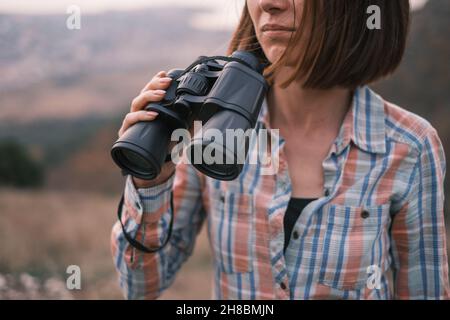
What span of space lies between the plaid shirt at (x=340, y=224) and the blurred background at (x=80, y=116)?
17.7 inches

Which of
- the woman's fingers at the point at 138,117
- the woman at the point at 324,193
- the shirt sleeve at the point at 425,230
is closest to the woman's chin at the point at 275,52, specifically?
the woman at the point at 324,193

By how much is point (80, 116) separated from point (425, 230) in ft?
28.9

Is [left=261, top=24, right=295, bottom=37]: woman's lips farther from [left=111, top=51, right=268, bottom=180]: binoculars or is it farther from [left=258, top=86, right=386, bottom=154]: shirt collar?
[left=258, top=86, right=386, bottom=154]: shirt collar

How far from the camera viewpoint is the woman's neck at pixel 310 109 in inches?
52.7

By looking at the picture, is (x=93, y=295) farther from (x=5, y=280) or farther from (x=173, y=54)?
(x=173, y=54)

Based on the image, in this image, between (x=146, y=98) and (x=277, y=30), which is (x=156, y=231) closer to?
(x=146, y=98)

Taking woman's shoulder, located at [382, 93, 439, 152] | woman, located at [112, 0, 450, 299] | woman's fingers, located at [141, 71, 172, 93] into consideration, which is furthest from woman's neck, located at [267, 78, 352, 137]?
woman's fingers, located at [141, 71, 172, 93]

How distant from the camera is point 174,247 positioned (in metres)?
1.38

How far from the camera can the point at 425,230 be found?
4.09ft

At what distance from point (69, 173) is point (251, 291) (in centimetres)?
809

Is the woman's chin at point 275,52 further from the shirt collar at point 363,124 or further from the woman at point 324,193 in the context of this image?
the shirt collar at point 363,124

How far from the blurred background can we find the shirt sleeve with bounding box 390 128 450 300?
649mm
